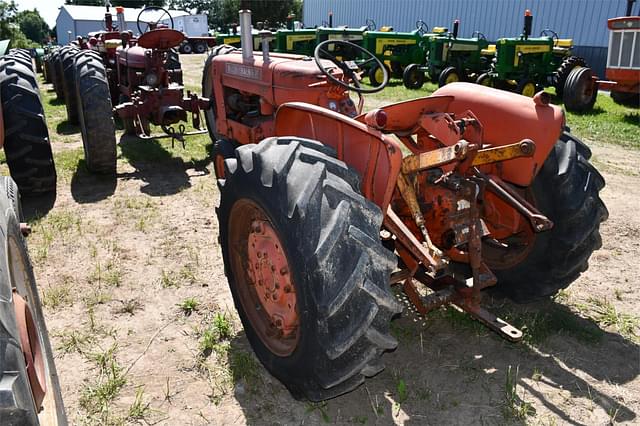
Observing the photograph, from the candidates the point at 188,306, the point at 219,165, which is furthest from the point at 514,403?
the point at 219,165

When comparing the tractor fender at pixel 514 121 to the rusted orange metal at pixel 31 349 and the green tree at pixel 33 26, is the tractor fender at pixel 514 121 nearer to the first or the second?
the rusted orange metal at pixel 31 349

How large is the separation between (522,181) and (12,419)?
263 centimetres

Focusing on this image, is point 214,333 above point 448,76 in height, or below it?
below

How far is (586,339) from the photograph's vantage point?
126 inches

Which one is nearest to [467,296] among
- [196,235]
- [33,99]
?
Result: [196,235]

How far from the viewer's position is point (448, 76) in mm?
14211

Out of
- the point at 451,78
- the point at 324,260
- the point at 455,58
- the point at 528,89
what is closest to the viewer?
the point at 324,260

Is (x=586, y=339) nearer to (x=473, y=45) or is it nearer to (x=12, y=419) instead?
(x=12, y=419)

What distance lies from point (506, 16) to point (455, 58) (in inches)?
308

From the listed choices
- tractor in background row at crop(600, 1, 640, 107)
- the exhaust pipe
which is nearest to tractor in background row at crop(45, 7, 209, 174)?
the exhaust pipe

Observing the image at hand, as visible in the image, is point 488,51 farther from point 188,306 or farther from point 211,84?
point 188,306

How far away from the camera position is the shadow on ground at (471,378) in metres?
2.63

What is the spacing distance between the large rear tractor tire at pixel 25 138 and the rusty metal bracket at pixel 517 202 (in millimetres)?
4105

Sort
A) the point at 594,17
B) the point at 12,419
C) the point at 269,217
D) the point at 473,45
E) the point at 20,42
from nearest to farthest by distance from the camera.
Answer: the point at 12,419 < the point at 269,217 < the point at 473,45 < the point at 594,17 < the point at 20,42
